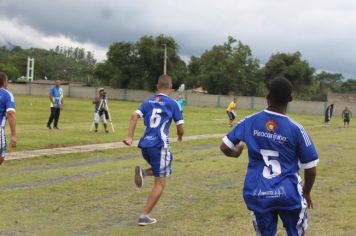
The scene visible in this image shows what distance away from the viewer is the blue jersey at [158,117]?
7453 millimetres

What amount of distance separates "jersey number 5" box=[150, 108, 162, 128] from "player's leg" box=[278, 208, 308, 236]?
126 inches

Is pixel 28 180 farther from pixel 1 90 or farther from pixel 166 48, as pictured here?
pixel 166 48

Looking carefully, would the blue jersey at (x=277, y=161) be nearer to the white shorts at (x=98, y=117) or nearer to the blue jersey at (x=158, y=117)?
the blue jersey at (x=158, y=117)

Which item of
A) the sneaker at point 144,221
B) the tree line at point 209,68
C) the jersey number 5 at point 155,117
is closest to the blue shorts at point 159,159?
the jersey number 5 at point 155,117

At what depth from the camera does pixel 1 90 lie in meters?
8.65

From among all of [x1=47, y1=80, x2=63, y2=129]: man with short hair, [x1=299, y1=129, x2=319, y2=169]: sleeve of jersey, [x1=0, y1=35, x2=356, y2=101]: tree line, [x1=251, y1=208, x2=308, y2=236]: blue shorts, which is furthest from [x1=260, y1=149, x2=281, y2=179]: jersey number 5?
[x1=0, y1=35, x2=356, y2=101]: tree line

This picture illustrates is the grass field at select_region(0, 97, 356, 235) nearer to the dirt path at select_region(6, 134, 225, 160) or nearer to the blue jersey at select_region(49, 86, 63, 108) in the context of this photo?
the dirt path at select_region(6, 134, 225, 160)

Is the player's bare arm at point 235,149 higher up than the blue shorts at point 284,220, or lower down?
higher up

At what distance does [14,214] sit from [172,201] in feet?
8.05

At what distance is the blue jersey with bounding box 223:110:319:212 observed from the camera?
446cm

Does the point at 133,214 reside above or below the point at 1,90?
below

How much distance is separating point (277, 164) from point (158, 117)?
3232 millimetres

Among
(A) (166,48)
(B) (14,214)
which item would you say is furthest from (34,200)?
(A) (166,48)

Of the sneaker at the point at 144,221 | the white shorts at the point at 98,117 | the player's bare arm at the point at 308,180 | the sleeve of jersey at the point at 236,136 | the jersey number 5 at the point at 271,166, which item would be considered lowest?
the sneaker at the point at 144,221
